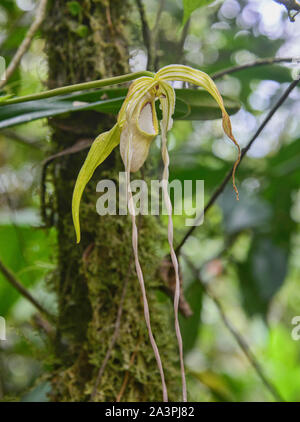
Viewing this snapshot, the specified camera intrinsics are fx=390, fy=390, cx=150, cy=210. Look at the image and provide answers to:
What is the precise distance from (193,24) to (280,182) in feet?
2.30

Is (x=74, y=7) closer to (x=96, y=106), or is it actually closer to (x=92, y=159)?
(x=96, y=106)

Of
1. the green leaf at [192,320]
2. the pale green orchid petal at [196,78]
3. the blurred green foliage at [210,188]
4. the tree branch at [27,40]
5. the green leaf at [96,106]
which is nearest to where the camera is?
the pale green orchid petal at [196,78]

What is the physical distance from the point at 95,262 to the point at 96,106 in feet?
0.82

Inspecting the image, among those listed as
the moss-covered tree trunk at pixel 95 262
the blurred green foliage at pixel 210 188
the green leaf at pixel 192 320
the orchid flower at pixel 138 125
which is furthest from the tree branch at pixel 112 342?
the green leaf at pixel 192 320

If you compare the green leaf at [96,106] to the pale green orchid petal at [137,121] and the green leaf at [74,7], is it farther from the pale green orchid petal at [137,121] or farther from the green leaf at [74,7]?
the green leaf at [74,7]

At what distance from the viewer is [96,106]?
516 millimetres

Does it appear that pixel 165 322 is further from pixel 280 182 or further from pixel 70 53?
pixel 280 182

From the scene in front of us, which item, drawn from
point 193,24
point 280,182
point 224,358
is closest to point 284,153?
point 280,182

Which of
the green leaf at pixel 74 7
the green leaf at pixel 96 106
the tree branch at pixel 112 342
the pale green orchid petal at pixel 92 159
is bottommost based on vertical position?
the tree branch at pixel 112 342

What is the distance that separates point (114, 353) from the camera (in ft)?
1.96

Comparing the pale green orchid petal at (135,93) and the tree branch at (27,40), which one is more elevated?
the tree branch at (27,40)

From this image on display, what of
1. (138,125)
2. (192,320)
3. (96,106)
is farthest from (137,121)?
(192,320)

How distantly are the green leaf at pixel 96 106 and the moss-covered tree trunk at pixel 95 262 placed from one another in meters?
0.09

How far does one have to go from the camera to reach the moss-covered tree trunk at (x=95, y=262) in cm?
61
